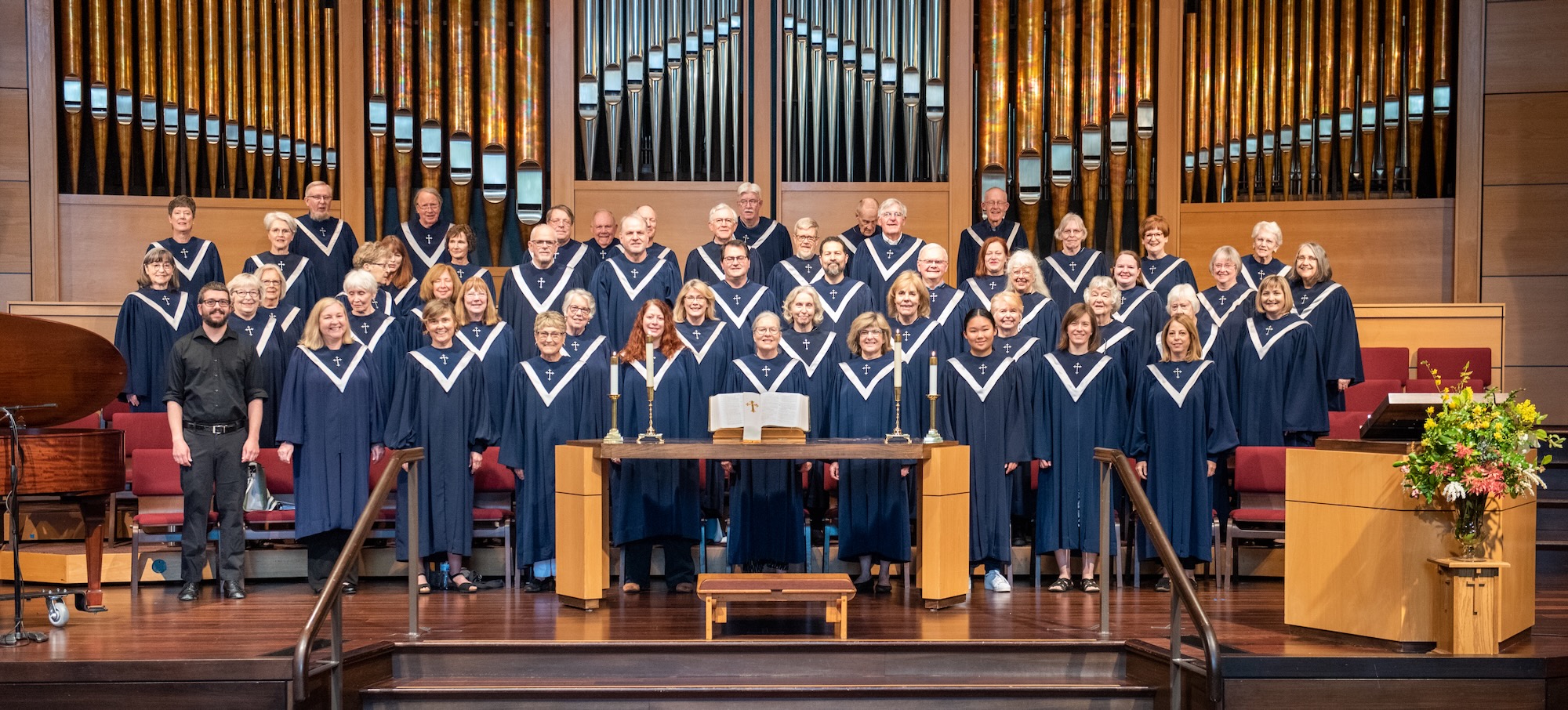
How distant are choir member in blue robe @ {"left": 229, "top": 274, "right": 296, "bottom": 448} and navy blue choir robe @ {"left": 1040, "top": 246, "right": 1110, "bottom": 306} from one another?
4.11 m

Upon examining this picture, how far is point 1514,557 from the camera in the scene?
5324 millimetres

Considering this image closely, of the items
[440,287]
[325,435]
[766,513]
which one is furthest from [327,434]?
[766,513]

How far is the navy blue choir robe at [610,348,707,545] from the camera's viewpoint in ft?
21.9

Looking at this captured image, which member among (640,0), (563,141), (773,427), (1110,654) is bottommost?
(1110,654)

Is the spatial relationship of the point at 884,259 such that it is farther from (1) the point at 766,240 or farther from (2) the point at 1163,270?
(2) the point at 1163,270

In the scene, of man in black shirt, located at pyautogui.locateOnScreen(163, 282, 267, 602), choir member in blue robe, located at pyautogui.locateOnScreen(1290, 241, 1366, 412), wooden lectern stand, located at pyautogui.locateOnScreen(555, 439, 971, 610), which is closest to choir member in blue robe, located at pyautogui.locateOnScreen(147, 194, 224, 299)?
man in black shirt, located at pyautogui.locateOnScreen(163, 282, 267, 602)

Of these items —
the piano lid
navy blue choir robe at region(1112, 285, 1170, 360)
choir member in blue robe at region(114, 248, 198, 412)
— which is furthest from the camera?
choir member in blue robe at region(114, 248, 198, 412)

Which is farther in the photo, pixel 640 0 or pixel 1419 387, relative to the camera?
pixel 640 0

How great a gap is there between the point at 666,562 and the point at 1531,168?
615 cm

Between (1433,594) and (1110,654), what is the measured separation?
1.11 m

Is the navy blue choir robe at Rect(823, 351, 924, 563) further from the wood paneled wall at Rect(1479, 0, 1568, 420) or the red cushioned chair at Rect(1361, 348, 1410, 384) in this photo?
the wood paneled wall at Rect(1479, 0, 1568, 420)

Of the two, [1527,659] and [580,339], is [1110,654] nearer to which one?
[1527,659]

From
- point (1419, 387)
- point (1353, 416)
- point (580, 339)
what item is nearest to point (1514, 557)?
point (1353, 416)

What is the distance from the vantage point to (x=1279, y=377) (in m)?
7.51
